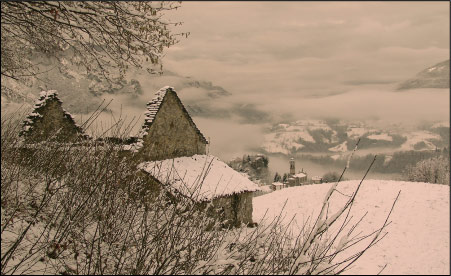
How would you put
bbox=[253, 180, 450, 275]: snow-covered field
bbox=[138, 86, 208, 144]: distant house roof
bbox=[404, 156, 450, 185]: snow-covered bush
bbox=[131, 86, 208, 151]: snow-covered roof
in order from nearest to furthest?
1. bbox=[131, 86, 208, 151]: snow-covered roof
2. bbox=[138, 86, 208, 144]: distant house roof
3. bbox=[253, 180, 450, 275]: snow-covered field
4. bbox=[404, 156, 450, 185]: snow-covered bush

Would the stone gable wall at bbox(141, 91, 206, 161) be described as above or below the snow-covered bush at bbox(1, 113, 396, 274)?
above

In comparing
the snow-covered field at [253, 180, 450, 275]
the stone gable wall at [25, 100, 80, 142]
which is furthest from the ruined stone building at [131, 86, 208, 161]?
the snow-covered field at [253, 180, 450, 275]

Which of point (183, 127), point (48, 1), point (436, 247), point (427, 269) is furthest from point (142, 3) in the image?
point (436, 247)

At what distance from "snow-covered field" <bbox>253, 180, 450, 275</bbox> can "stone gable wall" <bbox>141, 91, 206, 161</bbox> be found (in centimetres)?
817

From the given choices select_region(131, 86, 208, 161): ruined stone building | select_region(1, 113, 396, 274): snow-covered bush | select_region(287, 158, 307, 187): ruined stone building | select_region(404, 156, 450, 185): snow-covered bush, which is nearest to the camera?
select_region(1, 113, 396, 274): snow-covered bush

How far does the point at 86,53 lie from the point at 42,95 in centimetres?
1100

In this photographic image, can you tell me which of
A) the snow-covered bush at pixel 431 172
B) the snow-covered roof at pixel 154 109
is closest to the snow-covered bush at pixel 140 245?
the snow-covered roof at pixel 154 109

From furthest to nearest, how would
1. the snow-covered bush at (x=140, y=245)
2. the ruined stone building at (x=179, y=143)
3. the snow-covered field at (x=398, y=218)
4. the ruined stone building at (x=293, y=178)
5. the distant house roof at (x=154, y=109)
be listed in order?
the ruined stone building at (x=293, y=178), the snow-covered field at (x=398, y=218), the distant house roof at (x=154, y=109), the ruined stone building at (x=179, y=143), the snow-covered bush at (x=140, y=245)

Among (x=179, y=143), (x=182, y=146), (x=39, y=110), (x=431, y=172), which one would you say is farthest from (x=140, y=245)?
(x=431, y=172)

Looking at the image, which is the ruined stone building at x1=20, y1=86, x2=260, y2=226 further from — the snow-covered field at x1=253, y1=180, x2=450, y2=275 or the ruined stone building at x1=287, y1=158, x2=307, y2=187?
the ruined stone building at x1=287, y1=158, x2=307, y2=187

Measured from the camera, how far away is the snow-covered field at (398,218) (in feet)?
67.0

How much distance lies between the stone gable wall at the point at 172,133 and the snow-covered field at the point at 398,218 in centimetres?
817

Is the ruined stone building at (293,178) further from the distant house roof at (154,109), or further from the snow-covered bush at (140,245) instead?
the snow-covered bush at (140,245)

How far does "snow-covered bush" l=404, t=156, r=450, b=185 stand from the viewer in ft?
210
